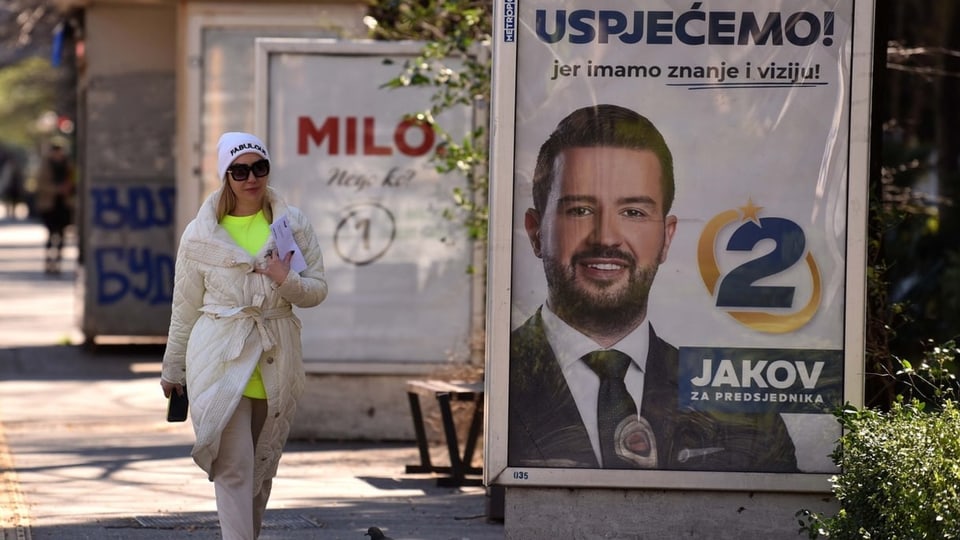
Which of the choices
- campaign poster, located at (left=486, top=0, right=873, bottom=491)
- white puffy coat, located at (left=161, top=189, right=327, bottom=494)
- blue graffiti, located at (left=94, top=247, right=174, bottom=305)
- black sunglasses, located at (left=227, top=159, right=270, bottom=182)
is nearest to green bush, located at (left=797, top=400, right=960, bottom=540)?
campaign poster, located at (left=486, top=0, right=873, bottom=491)

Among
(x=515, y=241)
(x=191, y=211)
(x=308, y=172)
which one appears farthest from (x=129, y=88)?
(x=515, y=241)

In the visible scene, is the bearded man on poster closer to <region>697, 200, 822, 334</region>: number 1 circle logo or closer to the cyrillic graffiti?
<region>697, 200, 822, 334</region>: number 1 circle logo

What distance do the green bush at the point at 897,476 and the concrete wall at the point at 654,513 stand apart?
13.2 inches

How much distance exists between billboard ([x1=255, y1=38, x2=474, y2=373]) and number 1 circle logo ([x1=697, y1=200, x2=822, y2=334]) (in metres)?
4.07

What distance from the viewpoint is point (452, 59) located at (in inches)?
393

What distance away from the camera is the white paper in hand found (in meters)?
5.97

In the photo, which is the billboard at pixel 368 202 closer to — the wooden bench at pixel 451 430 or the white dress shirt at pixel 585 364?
the wooden bench at pixel 451 430

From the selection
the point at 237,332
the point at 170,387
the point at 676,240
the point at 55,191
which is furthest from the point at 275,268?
the point at 55,191

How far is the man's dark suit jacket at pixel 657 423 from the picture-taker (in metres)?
6.31

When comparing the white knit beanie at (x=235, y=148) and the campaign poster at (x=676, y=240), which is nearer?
the white knit beanie at (x=235, y=148)

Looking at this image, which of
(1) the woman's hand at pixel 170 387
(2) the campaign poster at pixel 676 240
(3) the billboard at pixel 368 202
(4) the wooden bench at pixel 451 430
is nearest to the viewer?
(1) the woman's hand at pixel 170 387

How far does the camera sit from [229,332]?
592 cm

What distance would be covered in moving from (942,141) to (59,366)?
11258mm

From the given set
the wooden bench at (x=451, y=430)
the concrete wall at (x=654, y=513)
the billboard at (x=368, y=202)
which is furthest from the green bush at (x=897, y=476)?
the billboard at (x=368, y=202)
